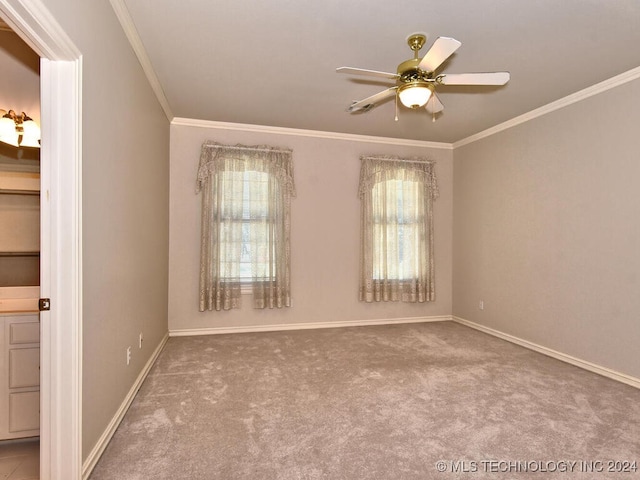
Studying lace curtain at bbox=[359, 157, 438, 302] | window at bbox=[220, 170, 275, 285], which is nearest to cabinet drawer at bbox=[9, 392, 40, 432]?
window at bbox=[220, 170, 275, 285]

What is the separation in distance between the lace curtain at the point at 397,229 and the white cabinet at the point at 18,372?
3662 millimetres

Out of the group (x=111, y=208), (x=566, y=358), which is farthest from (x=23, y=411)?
(x=566, y=358)

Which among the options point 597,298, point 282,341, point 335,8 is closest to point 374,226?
point 282,341

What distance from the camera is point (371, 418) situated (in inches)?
93.5

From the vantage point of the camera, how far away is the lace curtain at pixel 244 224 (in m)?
4.31

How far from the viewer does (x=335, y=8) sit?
2.21 m

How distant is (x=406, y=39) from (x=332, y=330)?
11.5ft

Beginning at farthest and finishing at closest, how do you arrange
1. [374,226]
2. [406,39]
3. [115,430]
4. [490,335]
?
[374,226] < [490,335] < [406,39] < [115,430]

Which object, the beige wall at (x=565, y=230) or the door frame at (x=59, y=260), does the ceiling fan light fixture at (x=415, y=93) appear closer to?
the door frame at (x=59, y=260)

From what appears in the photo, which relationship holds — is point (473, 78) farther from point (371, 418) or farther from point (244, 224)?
point (244, 224)

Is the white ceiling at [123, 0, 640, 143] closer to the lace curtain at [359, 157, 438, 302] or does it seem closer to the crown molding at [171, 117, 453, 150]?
the crown molding at [171, 117, 453, 150]

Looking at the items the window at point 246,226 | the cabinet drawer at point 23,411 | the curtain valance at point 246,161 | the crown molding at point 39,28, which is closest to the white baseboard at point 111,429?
the cabinet drawer at point 23,411

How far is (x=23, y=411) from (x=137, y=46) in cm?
262

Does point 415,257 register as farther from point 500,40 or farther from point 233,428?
point 233,428
